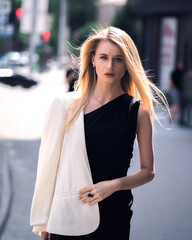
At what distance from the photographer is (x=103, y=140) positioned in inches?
114

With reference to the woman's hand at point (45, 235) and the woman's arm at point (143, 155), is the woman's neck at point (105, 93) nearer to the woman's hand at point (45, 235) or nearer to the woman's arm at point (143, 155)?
the woman's arm at point (143, 155)

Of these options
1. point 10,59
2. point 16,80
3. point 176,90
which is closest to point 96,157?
point 176,90

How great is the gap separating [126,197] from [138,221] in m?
3.76

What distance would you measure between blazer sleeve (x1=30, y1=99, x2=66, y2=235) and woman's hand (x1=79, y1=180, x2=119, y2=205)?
187 millimetres

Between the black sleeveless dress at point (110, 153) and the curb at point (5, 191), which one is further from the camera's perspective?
the curb at point (5, 191)

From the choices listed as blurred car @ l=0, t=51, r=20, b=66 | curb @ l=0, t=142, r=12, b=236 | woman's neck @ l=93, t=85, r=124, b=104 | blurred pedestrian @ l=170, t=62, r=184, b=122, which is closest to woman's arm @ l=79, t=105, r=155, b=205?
woman's neck @ l=93, t=85, r=124, b=104

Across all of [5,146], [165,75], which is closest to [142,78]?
[5,146]

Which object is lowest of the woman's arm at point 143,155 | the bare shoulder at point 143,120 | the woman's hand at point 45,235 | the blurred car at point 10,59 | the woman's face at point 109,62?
the blurred car at point 10,59

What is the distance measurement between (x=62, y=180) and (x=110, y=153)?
26cm

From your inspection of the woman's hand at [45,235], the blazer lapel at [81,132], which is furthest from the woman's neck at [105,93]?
the woman's hand at [45,235]

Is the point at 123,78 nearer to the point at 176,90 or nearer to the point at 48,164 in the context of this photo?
the point at 48,164

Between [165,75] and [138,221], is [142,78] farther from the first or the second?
[165,75]

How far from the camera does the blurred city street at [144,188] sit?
6.29m

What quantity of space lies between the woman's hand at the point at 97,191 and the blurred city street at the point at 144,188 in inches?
87.0
